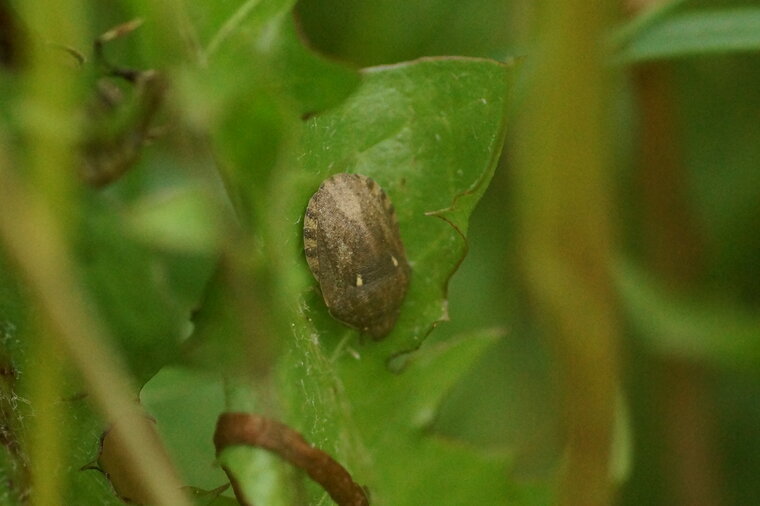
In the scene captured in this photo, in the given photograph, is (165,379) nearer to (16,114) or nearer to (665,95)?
(16,114)

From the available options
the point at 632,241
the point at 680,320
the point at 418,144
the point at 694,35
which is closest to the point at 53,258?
the point at 418,144

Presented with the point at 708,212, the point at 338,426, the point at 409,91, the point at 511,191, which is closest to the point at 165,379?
the point at 338,426

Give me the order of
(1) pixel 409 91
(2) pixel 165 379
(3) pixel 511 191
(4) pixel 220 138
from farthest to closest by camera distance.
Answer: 1. (3) pixel 511 191
2. (2) pixel 165 379
3. (1) pixel 409 91
4. (4) pixel 220 138

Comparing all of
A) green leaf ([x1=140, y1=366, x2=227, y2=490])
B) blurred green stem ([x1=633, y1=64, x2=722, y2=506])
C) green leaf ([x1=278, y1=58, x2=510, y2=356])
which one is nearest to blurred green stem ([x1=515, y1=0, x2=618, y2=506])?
green leaf ([x1=278, y1=58, x2=510, y2=356])

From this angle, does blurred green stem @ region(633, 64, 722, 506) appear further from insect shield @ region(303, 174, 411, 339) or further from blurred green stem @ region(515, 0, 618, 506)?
insect shield @ region(303, 174, 411, 339)

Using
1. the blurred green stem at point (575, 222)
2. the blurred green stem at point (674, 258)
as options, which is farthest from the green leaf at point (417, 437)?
the blurred green stem at point (674, 258)

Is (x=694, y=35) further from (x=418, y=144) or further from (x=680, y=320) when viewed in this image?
(x=680, y=320)

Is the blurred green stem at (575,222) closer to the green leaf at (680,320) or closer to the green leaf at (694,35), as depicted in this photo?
the green leaf at (694,35)
